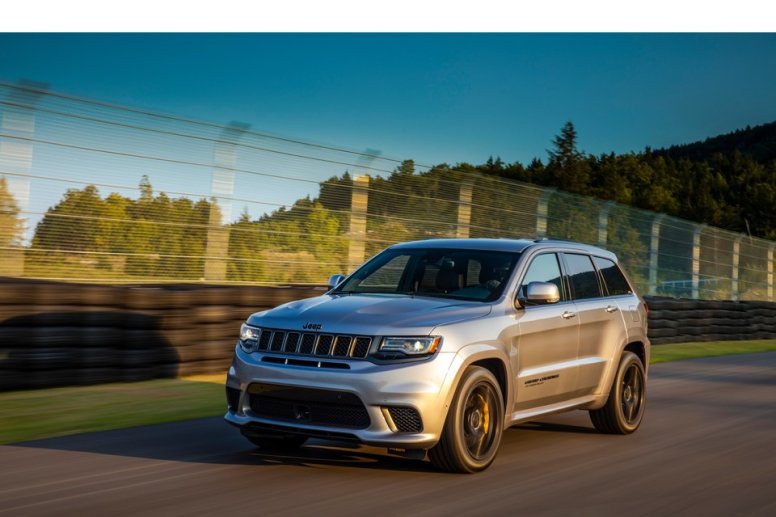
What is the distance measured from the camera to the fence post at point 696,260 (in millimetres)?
29422

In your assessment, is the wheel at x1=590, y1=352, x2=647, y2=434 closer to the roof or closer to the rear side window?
the rear side window

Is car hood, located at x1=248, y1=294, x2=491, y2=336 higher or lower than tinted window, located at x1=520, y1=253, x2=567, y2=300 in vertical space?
lower

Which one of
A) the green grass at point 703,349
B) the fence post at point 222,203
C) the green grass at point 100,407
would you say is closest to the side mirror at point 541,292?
the green grass at point 100,407

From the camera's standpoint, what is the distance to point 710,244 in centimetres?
3077

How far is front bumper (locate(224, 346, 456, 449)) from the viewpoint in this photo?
680 centimetres

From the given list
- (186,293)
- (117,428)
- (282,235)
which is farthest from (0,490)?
(282,235)

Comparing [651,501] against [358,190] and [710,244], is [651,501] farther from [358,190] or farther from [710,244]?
[710,244]

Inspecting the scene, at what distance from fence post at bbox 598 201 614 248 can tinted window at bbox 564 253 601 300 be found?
15.2m

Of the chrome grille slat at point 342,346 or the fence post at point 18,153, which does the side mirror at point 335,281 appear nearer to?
the chrome grille slat at point 342,346

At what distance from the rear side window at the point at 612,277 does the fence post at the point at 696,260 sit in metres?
20.1

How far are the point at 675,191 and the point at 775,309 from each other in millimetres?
106971

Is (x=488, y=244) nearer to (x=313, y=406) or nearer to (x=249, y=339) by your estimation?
(x=249, y=339)

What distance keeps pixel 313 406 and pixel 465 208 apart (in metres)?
13.4

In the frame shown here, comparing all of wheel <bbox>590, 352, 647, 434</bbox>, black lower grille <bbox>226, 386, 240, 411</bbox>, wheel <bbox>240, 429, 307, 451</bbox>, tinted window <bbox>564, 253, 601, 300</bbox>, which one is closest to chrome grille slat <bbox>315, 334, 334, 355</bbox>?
black lower grille <bbox>226, 386, 240, 411</bbox>
